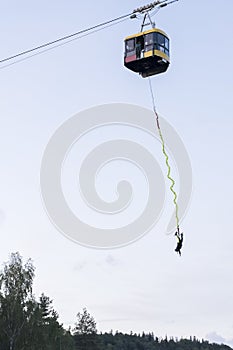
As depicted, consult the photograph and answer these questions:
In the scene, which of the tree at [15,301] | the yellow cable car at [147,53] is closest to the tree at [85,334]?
the tree at [15,301]

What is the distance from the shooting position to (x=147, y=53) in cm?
2652

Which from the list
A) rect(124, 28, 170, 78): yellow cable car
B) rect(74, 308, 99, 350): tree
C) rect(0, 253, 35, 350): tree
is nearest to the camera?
rect(124, 28, 170, 78): yellow cable car

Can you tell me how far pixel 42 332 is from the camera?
189 feet

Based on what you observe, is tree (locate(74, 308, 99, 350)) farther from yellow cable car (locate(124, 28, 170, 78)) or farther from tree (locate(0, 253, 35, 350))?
yellow cable car (locate(124, 28, 170, 78))

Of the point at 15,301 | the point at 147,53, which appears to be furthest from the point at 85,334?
the point at 147,53

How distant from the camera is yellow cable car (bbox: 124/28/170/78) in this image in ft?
87.1

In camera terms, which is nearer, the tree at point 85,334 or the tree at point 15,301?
the tree at point 15,301

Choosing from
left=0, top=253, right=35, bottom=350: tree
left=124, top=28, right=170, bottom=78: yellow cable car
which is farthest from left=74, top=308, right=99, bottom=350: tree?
left=124, top=28, right=170, bottom=78: yellow cable car

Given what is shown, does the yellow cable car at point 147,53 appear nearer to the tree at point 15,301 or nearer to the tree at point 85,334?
the tree at point 15,301

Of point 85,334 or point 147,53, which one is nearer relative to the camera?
point 147,53

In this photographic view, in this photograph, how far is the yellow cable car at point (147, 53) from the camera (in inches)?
1045

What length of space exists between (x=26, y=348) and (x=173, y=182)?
36691 mm

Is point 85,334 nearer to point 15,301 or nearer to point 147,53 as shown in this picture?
point 15,301

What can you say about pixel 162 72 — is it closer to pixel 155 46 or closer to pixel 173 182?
pixel 155 46
